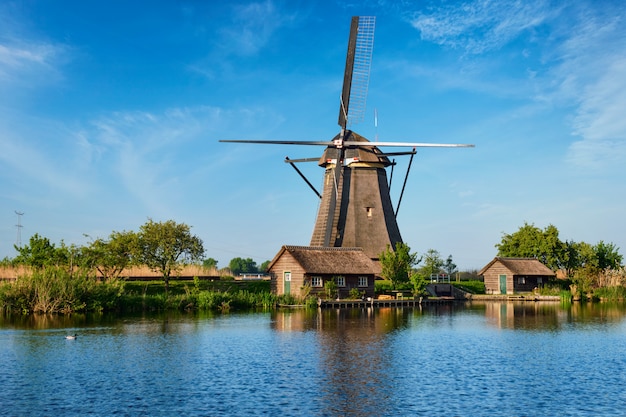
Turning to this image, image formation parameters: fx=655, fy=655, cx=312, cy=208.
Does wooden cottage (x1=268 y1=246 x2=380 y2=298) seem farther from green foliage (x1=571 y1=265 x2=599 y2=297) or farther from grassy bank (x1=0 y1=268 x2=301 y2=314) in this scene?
green foliage (x1=571 y1=265 x2=599 y2=297)

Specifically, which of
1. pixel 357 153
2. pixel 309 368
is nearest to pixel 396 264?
pixel 357 153

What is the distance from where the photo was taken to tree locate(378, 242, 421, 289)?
152ft

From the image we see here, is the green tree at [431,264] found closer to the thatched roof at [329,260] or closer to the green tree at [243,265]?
the thatched roof at [329,260]

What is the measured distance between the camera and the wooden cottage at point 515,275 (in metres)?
53.0

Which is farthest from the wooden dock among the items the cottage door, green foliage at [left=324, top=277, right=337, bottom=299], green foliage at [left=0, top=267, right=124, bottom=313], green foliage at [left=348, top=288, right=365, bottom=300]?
green foliage at [left=0, top=267, right=124, bottom=313]

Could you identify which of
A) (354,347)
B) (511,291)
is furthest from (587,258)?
(354,347)

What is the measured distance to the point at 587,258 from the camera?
58906mm

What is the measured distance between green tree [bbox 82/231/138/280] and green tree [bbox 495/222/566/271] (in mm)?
34523

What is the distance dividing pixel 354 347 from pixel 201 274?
91.9 feet

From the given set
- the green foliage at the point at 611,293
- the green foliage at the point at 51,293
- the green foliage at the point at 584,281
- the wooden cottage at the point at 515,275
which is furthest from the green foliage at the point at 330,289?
the green foliage at the point at 611,293

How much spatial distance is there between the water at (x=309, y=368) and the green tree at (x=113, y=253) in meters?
13.9

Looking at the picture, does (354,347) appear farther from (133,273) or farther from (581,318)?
(133,273)

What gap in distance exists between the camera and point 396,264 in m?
46.5

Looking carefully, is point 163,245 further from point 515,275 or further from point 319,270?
point 515,275
